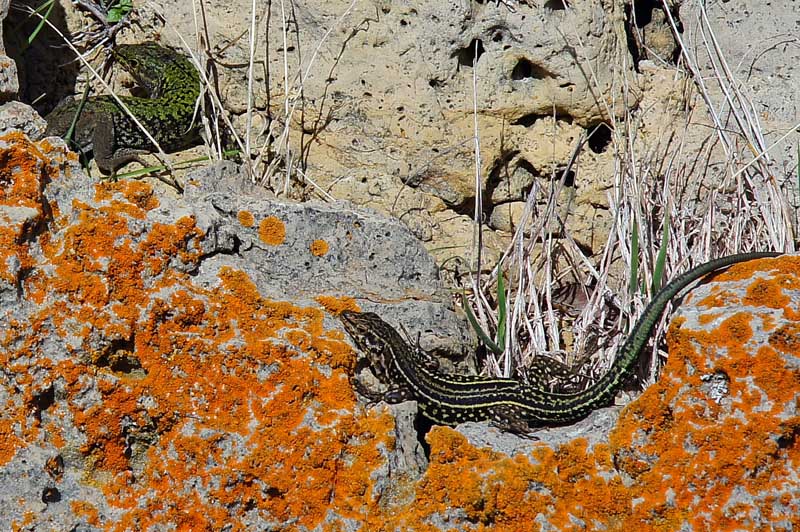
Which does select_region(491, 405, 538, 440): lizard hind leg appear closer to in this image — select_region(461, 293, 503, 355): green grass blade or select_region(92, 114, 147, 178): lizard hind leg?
select_region(461, 293, 503, 355): green grass blade

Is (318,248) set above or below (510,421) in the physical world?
above

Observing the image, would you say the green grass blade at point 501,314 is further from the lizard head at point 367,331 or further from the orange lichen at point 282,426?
the orange lichen at point 282,426

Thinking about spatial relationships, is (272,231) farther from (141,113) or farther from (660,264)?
Answer: (141,113)

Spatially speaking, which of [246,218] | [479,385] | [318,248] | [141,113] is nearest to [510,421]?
[479,385]

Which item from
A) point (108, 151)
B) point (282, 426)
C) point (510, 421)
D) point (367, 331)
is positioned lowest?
point (510, 421)

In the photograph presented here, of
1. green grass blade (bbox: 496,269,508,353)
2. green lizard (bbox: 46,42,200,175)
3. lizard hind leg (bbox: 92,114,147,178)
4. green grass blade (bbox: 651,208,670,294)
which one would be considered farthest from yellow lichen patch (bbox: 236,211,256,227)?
green grass blade (bbox: 651,208,670,294)

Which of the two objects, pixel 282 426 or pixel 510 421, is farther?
pixel 510 421

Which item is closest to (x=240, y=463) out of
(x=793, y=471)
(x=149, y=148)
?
(x=793, y=471)
